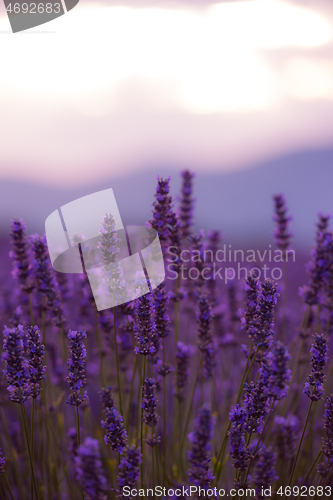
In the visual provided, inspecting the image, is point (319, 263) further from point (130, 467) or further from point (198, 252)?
point (130, 467)

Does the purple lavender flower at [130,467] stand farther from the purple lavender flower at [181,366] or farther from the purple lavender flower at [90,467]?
the purple lavender flower at [181,366]

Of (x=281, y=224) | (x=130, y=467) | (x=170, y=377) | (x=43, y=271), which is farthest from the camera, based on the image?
(x=170, y=377)

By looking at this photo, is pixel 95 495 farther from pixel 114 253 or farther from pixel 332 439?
pixel 332 439

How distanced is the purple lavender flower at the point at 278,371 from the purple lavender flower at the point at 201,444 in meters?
0.28

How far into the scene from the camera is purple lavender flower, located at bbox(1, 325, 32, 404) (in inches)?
56.4

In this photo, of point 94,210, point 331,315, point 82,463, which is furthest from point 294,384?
point 82,463

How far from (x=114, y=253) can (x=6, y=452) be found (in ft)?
6.78

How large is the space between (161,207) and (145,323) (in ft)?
2.30

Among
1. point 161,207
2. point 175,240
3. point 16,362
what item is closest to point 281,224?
point 175,240

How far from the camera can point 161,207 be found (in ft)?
6.80

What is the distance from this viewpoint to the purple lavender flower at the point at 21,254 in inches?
85.0

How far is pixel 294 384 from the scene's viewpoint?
287 centimetres

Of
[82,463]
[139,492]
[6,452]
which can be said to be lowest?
[6,452]

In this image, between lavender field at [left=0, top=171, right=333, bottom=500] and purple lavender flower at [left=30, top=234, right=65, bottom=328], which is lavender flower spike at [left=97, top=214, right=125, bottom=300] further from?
purple lavender flower at [left=30, top=234, right=65, bottom=328]
